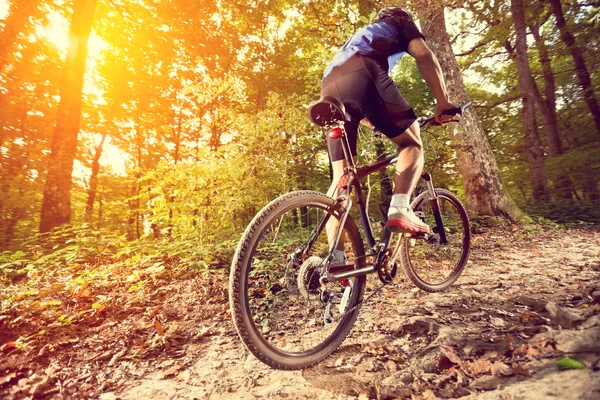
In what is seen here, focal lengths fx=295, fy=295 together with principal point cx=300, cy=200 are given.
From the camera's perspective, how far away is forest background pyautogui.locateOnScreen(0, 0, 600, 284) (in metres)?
5.01

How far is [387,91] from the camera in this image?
2.11 meters

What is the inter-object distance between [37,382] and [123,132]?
17.3 meters

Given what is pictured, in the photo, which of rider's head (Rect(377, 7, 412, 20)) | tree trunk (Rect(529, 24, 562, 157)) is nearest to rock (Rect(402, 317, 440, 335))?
rider's head (Rect(377, 7, 412, 20))

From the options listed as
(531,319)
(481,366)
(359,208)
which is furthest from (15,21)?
(531,319)

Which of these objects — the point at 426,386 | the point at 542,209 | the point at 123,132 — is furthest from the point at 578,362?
the point at 123,132

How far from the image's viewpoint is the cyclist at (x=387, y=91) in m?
2.09

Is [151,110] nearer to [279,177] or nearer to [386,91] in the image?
[279,177]

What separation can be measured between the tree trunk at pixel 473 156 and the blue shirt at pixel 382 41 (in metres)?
5.51

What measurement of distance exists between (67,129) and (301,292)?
7.70m

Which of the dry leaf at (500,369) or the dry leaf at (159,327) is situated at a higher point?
the dry leaf at (159,327)

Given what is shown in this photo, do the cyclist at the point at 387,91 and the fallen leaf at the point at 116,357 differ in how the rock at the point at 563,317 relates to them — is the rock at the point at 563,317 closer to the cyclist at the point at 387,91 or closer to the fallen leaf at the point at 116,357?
the cyclist at the point at 387,91

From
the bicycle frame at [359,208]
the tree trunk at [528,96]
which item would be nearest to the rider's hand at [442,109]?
the bicycle frame at [359,208]

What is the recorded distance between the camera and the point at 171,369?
200 centimetres

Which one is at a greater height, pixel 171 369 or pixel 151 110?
pixel 151 110
